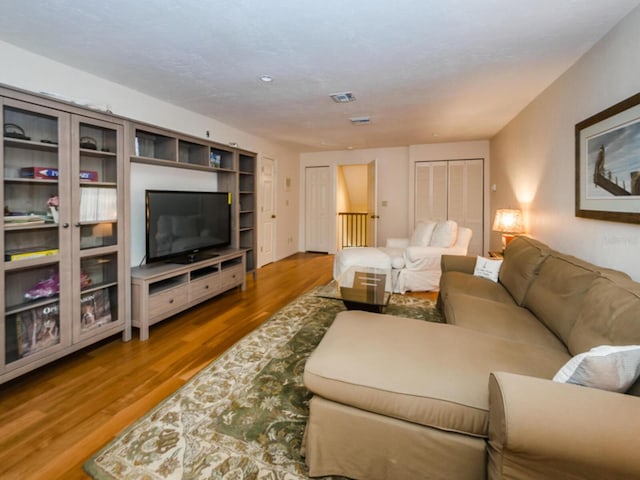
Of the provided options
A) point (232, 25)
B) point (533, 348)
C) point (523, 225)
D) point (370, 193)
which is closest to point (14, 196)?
point (232, 25)

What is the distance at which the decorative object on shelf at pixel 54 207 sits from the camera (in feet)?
7.24

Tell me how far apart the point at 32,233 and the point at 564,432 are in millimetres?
3027

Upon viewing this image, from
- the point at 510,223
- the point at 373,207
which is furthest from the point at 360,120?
the point at 510,223

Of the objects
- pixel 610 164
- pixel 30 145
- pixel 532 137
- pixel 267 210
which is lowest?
pixel 267 210

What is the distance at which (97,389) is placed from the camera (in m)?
2.02

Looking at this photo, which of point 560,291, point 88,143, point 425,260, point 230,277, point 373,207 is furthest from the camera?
point 373,207

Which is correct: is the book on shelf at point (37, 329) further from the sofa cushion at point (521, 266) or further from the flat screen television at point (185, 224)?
the sofa cushion at point (521, 266)

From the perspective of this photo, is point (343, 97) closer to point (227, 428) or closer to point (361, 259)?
point (361, 259)

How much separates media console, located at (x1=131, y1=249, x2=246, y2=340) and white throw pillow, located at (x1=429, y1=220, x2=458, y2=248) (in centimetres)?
261

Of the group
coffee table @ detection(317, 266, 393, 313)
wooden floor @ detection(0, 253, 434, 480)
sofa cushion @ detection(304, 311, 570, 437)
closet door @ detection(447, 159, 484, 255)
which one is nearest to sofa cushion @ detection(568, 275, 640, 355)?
sofa cushion @ detection(304, 311, 570, 437)

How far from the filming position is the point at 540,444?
0.90m

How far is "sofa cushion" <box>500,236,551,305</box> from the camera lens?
2324mm

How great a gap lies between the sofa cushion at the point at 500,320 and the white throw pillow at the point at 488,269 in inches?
27.8

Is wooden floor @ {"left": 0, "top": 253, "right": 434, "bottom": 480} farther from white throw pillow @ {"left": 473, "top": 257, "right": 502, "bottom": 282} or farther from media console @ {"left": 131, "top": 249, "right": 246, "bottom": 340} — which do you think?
white throw pillow @ {"left": 473, "top": 257, "right": 502, "bottom": 282}
